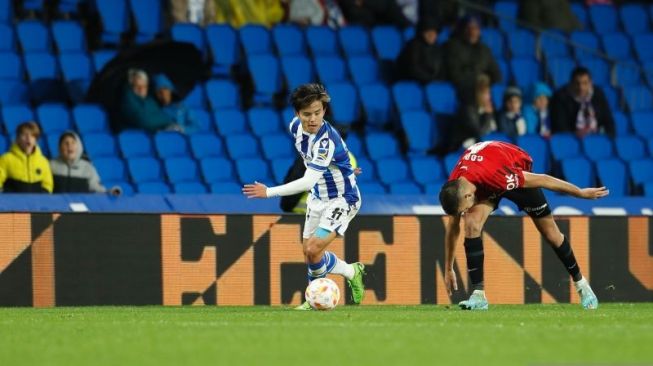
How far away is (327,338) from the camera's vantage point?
8.51m

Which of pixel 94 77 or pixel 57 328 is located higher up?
pixel 94 77

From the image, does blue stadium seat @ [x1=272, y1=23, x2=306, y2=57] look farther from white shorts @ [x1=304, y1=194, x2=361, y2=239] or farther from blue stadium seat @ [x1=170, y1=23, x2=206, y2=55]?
white shorts @ [x1=304, y1=194, x2=361, y2=239]

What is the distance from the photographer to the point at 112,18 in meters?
18.2

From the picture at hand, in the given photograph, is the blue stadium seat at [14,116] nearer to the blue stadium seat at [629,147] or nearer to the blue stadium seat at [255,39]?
the blue stadium seat at [255,39]

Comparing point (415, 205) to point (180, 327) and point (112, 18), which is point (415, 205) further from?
point (180, 327)

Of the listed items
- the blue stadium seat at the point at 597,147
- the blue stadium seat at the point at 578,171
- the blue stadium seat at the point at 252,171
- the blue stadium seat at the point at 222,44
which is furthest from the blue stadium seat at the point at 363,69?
the blue stadium seat at the point at 597,147

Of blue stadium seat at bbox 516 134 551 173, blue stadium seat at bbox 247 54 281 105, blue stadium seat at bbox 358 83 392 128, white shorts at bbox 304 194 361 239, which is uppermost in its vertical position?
blue stadium seat at bbox 247 54 281 105

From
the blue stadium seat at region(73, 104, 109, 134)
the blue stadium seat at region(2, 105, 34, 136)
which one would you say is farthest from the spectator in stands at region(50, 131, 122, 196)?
the blue stadium seat at region(73, 104, 109, 134)

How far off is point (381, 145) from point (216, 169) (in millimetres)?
2374

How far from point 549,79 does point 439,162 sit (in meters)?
3.01

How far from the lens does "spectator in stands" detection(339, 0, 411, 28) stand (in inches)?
784

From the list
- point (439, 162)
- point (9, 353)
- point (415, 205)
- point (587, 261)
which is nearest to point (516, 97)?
point (439, 162)

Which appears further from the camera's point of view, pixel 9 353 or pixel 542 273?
pixel 542 273

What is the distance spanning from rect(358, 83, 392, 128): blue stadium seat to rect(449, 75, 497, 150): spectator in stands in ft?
3.31
